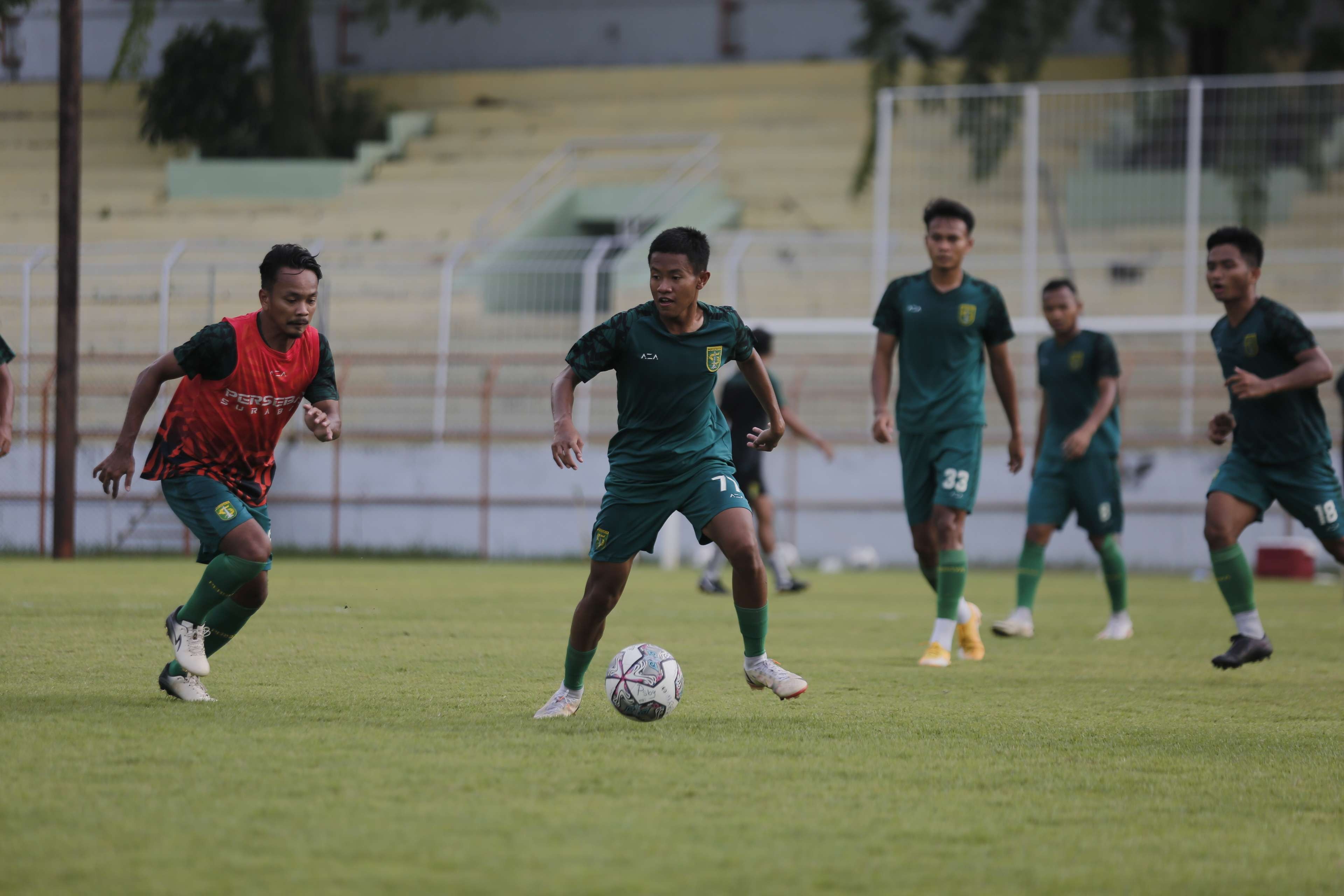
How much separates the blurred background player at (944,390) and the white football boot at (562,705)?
2.71 metres

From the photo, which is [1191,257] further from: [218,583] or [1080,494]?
[218,583]

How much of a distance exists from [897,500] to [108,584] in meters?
9.60

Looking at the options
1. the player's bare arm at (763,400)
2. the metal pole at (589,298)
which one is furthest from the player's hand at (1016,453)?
the metal pole at (589,298)

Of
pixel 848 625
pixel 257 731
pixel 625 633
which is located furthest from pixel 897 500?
pixel 257 731

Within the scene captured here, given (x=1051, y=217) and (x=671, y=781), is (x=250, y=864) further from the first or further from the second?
(x=1051, y=217)

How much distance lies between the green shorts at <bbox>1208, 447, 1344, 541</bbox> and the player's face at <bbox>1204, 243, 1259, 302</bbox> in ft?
2.57

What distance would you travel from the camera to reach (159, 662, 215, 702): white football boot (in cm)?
612

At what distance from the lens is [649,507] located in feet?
19.4

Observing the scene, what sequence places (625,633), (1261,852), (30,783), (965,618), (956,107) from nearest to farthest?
(1261,852) → (30,783) → (965,618) → (625,633) → (956,107)

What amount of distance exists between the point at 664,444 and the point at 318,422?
129 centimetres

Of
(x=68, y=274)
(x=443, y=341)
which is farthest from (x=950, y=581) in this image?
(x=443, y=341)

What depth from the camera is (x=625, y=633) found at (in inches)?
384

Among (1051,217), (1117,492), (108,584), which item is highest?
(1051,217)

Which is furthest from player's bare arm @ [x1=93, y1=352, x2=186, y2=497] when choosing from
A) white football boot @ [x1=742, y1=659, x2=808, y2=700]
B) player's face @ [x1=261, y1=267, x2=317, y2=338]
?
white football boot @ [x1=742, y1=659, x2=808, y2=700]
